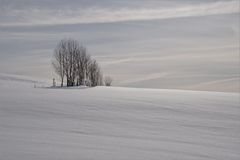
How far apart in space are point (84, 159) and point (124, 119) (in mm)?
3974

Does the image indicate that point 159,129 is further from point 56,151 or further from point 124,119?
point 56,151

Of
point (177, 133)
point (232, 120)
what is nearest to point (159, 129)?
point (177, 133)

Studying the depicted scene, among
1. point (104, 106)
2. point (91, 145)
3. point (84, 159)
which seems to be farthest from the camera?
point (104, 106)

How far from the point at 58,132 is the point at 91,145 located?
1.15 m

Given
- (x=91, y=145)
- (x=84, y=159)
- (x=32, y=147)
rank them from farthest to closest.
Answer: (x=91, y=145)
(x=32, y=147)
(x=84, y=159)

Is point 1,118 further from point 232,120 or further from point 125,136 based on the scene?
point 232,120

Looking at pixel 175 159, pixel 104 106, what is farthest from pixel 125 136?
pixel 104 106

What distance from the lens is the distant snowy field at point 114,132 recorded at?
5.03 metres

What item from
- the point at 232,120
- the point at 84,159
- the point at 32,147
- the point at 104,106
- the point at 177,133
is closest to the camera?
the point at 84,159

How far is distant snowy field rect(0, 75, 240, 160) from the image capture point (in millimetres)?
5031

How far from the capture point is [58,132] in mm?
6355

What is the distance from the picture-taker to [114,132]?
267 inches

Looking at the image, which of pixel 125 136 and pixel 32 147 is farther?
pixel 125 136

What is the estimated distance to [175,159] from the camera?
5.02 meters
